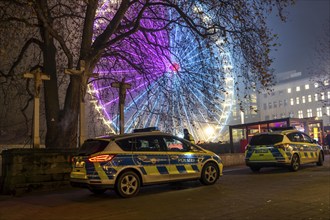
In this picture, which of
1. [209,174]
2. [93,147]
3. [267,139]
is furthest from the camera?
[267,139]

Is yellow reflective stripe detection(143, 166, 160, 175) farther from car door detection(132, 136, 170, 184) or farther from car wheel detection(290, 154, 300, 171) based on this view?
car wheel detection(290, 154, 300, 171)

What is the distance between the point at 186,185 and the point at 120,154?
115 inches

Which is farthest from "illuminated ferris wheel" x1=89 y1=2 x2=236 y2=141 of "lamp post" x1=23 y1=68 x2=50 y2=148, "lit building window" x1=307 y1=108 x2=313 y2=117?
"lit building window" x1=307 y1=108 x2=313 y2=117

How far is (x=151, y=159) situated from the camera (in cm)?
1019

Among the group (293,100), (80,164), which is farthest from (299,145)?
(293,100)

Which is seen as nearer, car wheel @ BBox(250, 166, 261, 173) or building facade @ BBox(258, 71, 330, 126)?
car wheel @ BBox(250, 166, 261, 173)

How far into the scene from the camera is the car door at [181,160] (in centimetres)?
1065

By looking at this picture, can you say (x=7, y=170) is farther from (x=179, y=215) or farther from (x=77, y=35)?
(x=77, y=35)

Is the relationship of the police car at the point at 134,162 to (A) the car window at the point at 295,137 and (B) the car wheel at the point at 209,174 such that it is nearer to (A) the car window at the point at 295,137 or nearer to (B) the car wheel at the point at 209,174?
(B) the car wheel at the point at 209,174

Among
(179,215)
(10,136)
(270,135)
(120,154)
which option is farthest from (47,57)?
(10,136)

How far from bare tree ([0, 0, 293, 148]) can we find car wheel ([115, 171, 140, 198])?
5016 mm

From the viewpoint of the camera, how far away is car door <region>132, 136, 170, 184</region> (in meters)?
9.98

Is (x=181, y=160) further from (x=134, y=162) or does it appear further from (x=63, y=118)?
(x=63, y=118)

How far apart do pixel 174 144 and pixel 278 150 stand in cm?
559
